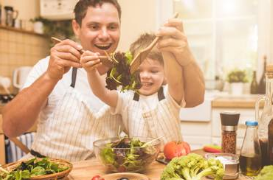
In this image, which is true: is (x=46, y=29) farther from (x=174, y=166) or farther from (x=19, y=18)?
(x=174, y=166)

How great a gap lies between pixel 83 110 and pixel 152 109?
1.06 ft

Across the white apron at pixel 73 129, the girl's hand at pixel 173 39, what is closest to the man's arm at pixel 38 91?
the white apron at pixel 73 129

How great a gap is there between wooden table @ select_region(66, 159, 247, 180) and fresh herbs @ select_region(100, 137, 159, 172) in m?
0.04

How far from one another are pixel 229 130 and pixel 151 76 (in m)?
0.54

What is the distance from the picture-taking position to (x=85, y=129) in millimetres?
1372

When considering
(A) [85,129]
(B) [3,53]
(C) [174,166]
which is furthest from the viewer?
(B) [3,53]

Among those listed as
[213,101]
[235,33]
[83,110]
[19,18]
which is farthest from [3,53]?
[235,33]

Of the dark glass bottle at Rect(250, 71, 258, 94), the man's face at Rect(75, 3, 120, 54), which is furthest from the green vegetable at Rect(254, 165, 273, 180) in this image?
the dark glass bottle at Rect(250, 71, 258, 94)

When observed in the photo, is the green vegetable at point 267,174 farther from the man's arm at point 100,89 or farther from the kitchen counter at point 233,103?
the kitchen counter at point 233,103

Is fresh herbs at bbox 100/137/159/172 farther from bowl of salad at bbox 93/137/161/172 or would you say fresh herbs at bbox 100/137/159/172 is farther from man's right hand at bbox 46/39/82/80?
man's right hand at bbox 46/39/82/80

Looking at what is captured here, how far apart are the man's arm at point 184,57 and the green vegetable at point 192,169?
1.60 ft

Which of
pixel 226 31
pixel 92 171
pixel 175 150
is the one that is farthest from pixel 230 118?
pixel 226 31

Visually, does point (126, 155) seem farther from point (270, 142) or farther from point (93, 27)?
point (93, 27)

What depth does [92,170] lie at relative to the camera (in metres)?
1.01
